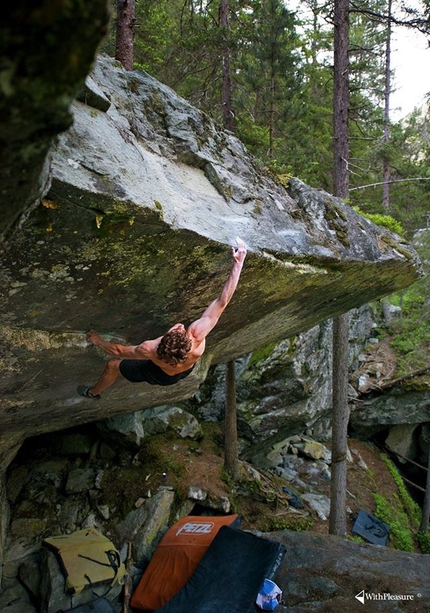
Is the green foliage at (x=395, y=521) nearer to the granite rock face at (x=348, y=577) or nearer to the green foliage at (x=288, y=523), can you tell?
the green foliage at (x=288, y=523)

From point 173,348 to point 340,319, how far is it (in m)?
6.97

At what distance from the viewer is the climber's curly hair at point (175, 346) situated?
4.40 metres

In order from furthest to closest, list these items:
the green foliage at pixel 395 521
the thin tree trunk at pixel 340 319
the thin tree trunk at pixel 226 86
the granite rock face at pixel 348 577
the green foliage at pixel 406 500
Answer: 1. the green foliage at pixel 406 500
2. the green foliage at pixel 395 521
3. the thin tree trunk at pixel 226 86
4. the thin tree trunk at pixel 340 319
5. the granite rock face at pixel 348 577

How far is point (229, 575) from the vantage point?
25.1 feet

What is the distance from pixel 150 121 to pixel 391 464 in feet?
54.7

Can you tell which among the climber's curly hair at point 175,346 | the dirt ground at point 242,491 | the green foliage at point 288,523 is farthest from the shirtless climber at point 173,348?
the green foliage at point 288,523

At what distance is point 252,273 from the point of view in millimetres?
5332

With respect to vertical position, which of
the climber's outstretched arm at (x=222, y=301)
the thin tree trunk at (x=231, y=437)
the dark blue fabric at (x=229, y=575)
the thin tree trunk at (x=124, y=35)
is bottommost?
the dark blue fabric at (x=229, y=575)

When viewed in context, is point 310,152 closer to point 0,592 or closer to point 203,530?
point 203,530

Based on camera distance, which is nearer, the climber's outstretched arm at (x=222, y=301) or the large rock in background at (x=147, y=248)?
the large rock in background at (x=147, y=248)

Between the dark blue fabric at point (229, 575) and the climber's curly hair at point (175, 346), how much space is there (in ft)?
16.8

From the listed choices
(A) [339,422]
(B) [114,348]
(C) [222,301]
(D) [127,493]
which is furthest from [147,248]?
(A) [339,422]

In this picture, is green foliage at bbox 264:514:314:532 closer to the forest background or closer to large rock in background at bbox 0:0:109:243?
the forest background

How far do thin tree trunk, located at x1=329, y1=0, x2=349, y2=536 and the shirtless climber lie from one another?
6.47 meters
